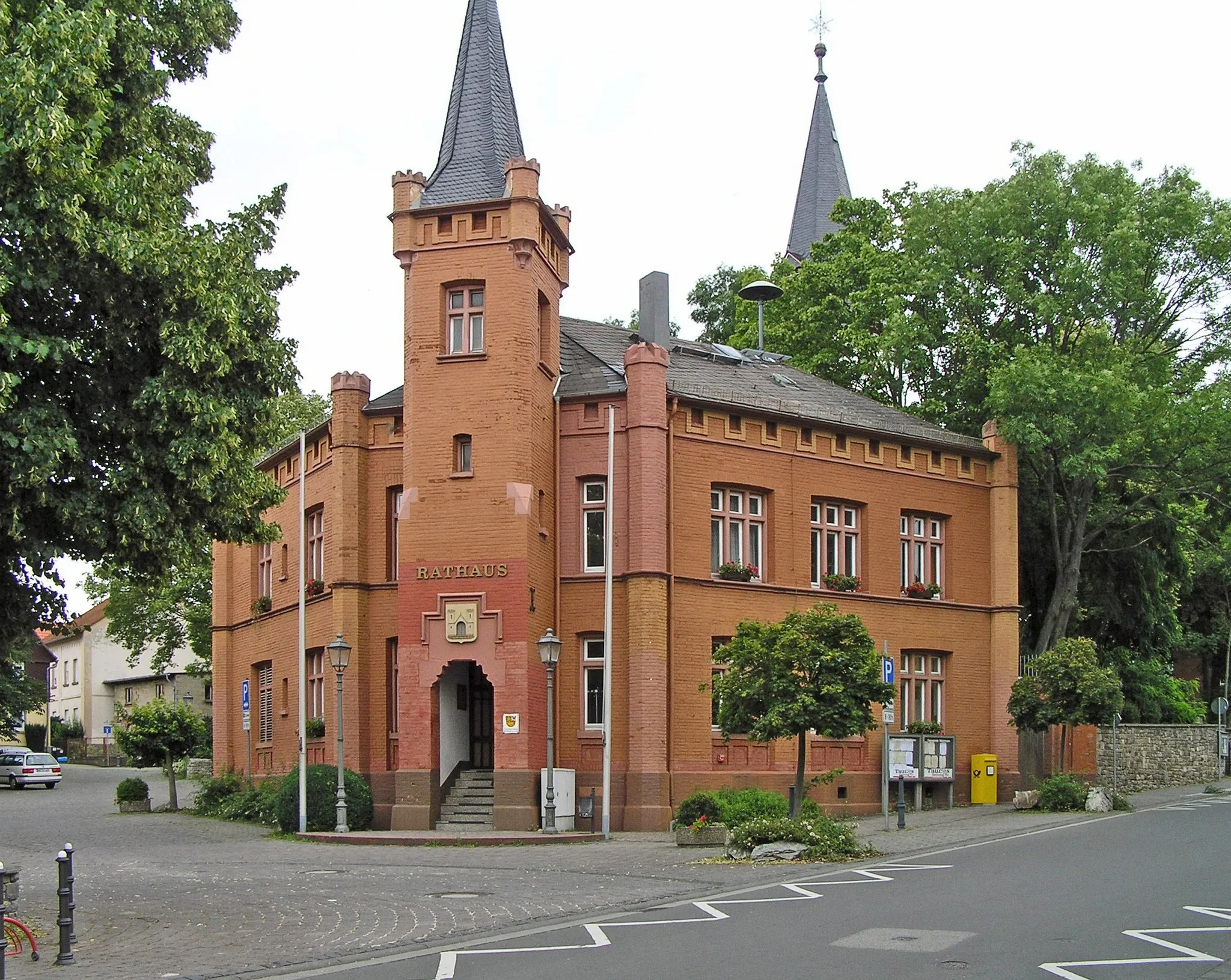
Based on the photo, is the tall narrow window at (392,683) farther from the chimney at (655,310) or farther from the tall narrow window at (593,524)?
the chimney at (655,310)

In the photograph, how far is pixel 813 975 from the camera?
1084 cm

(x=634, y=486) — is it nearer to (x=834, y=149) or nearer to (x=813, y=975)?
(x=813, y=975)

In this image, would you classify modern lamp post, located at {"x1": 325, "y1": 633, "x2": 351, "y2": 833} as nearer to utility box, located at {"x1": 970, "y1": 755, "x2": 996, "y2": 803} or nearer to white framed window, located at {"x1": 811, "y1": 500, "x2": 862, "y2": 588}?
white framed window, located at {"x1": 811, "y1": 500, "x2": 862, "y2": 588}

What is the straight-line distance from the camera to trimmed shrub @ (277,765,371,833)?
2831 cm

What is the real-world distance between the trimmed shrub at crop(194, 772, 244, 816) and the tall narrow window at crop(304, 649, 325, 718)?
4069 mm

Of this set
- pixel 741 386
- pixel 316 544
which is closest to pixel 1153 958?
pixel 741 386

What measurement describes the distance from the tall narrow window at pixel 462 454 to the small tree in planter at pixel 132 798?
15019 millimetres

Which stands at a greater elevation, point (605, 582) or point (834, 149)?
point (834, 149)

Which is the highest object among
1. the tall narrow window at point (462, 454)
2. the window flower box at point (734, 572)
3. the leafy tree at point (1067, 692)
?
the tall narrow window at point (462, 454)

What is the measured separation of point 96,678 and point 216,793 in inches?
2025

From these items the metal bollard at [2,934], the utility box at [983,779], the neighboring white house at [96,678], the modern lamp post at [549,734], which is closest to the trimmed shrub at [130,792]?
the modern lamp post at [549,734]

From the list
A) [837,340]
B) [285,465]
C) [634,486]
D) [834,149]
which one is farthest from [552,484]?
[834,149]

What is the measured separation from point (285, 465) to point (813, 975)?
27.7m

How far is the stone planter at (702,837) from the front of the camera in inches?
914
